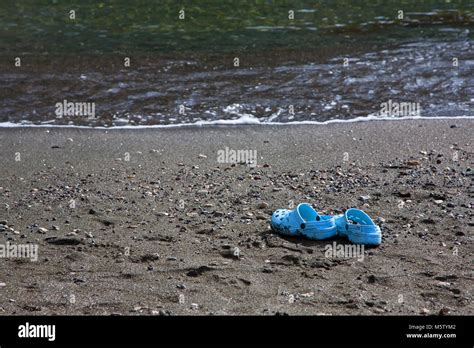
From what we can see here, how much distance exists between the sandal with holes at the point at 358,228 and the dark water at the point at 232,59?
3097 millimetres

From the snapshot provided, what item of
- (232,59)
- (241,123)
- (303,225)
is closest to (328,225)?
(303,225)

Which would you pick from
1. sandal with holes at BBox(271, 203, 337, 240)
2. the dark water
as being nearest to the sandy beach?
sandal with holes at BBox(271, 203, 337, 240)

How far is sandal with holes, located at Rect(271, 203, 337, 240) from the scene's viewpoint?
4.89 meters

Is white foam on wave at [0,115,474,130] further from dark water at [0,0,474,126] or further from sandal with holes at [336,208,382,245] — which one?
sandal with holes at [336,208,382,245]

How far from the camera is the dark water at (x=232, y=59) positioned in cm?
842

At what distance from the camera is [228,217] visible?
209 inches

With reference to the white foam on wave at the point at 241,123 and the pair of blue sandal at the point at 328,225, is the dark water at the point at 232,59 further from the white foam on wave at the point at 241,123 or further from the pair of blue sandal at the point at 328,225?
the pair of blue sandal at the point at 328,225

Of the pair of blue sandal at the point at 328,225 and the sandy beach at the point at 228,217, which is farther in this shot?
the pair of blue sandal at the point at 328,225

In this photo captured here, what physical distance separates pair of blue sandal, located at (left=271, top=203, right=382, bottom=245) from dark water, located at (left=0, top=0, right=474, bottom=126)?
3058 mm

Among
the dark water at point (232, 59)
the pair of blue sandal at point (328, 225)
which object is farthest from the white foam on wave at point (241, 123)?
the pair of blue sandal at point (328, 225)

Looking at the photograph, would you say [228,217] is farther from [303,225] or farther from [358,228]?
[358,228]

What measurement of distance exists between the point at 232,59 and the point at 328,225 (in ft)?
19.3

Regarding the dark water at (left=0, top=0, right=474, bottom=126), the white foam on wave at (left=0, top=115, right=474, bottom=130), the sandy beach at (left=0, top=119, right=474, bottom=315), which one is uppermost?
the dark water at (left=0, top=0, right=474, bottom=126)
